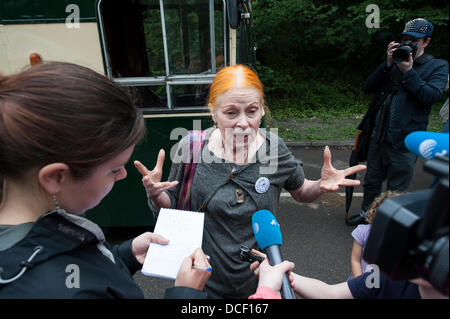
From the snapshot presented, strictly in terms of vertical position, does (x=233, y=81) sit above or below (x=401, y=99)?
above

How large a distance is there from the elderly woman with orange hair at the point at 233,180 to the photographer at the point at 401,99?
2.05 metres

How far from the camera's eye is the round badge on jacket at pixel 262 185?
161 centimetres

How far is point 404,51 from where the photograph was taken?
9.62 feet

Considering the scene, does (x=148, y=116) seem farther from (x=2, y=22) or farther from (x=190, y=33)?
(x=2, y=22)

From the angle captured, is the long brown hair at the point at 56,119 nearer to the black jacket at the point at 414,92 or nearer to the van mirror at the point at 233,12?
the van mirror at the point at 233,12

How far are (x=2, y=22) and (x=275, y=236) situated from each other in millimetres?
→ 3055

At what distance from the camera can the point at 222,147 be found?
171 centimetres

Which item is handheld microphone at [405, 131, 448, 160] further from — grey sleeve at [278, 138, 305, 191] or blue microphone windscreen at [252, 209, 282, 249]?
grey sleeve at [278, 138, 305, 191]

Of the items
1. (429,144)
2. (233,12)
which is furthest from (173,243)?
(233,12)

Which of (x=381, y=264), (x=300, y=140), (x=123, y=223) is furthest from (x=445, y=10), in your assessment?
(x=381, y=264)

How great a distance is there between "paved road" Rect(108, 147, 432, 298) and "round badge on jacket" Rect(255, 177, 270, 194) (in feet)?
4.73

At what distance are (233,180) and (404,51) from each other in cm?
244

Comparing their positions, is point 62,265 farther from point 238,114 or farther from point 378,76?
point 378,76

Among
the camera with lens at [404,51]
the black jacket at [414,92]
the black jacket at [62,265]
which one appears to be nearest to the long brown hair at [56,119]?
the black jacket at [62,265]
